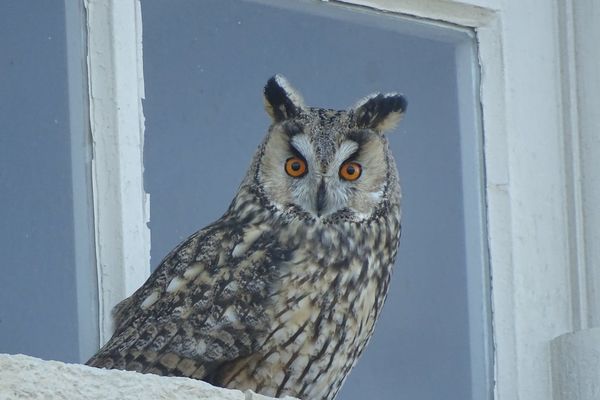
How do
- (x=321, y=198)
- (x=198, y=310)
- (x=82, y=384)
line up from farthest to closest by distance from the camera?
(x=321, y=198) < (x=198, y=310) < (x=82, y=384)

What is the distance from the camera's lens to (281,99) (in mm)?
3387

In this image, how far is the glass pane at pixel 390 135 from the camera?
3.58 m

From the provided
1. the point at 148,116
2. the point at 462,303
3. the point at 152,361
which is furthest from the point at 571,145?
the point at 152,361

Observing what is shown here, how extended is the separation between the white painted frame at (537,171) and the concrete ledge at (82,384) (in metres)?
1.36

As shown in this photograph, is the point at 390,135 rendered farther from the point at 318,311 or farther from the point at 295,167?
the point at 318,311

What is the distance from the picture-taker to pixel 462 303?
3.87m

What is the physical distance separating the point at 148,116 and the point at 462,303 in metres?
0.80

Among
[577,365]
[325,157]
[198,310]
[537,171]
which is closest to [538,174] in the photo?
[537,171]

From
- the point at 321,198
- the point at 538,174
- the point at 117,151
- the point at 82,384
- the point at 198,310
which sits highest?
the point at 538,174

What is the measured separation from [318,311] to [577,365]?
77cm

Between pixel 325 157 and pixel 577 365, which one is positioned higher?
pixel 325 157

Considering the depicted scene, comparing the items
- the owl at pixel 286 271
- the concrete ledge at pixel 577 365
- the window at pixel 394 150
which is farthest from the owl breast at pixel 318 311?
the concrete ledge at pixel 577 365

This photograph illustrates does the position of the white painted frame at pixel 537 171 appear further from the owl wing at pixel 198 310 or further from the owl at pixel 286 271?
the owl wing at pixel 198 310

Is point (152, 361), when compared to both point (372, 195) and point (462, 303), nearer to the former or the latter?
point (372, 195)
